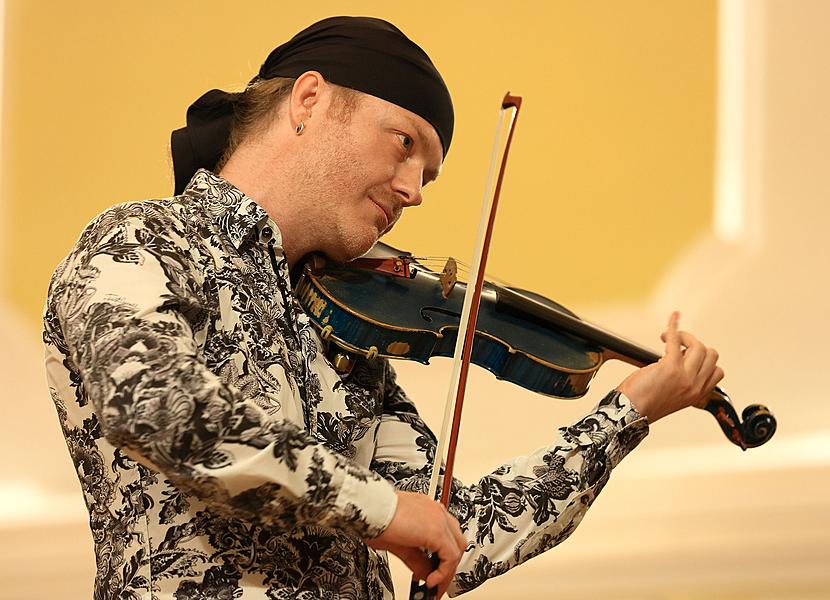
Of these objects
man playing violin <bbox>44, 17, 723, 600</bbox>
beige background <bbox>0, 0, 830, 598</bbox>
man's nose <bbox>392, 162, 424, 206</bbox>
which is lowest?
man playing violin <bbox>44, 17, 723, 600</bbox>

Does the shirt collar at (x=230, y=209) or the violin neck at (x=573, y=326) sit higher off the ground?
the violin neck at (x=573, y=326)

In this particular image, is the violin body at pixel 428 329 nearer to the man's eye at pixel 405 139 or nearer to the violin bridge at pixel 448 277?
the violin bridge at pixel 448 277

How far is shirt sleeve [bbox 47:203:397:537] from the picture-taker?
2.45ft

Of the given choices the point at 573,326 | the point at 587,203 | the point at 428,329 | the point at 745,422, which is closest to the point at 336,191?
the point at 428,329

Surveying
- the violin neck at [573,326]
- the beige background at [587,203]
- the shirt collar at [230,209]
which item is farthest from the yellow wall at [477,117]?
the shirt collar at [230,209]

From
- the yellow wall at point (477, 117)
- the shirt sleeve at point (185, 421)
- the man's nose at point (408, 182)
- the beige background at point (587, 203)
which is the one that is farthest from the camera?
the yellow wall at point (477, 117)

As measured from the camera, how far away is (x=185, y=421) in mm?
747

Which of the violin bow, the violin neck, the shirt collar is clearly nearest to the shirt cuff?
the violin neck

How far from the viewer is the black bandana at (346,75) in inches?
44.2

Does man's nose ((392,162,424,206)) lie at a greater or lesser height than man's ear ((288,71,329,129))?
lesser

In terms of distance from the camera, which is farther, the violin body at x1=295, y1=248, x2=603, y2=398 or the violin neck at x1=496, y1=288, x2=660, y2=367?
the violin neck at x1=496, y1=288, x2=660, y2=367

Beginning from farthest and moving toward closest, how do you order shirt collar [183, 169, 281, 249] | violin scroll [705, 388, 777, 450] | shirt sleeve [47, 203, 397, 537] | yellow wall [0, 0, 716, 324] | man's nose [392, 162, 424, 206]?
yellow wall [0, 0, 716, 324] → violin scroll [705, 388, 777, 450] → man's nose [392, 162, 424, 206] → shirt collar [183, 169, 281, 249] → shirt sleeve [47, 203, 397, 537]

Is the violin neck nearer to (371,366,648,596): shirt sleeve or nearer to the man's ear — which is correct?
(371,366,648,596): shirt sleeve

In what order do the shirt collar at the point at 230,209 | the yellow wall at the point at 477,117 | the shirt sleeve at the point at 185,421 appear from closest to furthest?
the shirt sleeve at the point at 185,421, the shirt collar at the point at 230,209, the yellow wall at the point at 477,117
